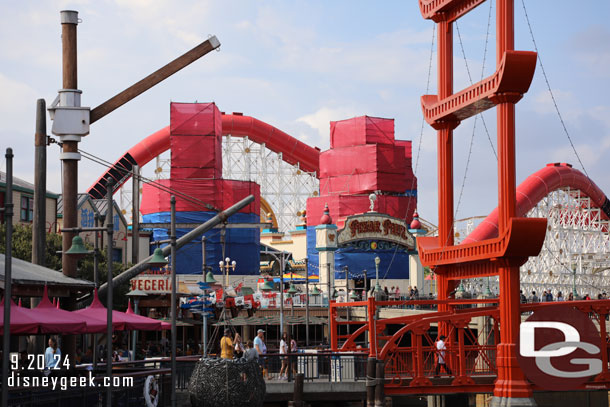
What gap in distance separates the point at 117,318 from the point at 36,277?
450cm

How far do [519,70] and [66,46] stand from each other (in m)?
13.9

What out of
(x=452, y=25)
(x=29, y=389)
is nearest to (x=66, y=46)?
(x=29, y=389)

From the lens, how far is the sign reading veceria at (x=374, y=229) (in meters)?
77.7

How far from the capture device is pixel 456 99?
3191cm

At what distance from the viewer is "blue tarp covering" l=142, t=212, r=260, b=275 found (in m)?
81.8

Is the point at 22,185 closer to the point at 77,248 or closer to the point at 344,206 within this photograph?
the point at 344,206

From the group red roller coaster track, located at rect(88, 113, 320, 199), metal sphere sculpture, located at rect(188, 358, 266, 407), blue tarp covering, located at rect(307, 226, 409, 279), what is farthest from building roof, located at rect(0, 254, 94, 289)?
red roller coaster track, located at rect(88, 113, 320, 199)

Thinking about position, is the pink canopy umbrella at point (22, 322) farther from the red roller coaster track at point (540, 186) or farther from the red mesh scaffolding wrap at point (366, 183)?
the red mesh scaffolding wrap at point (366, 183)

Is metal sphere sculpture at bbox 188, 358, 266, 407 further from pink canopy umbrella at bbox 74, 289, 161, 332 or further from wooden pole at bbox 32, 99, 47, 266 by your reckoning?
wooden pole at bbox 32, 99, 47, 266

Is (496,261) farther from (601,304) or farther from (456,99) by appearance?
(456,99)

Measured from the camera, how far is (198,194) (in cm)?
8338

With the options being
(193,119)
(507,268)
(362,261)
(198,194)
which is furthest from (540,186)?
(507,268)

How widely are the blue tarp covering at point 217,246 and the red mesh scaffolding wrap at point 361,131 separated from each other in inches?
541

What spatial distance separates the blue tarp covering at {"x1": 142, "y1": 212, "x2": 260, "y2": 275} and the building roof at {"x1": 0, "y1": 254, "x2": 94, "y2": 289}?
2263 inches
